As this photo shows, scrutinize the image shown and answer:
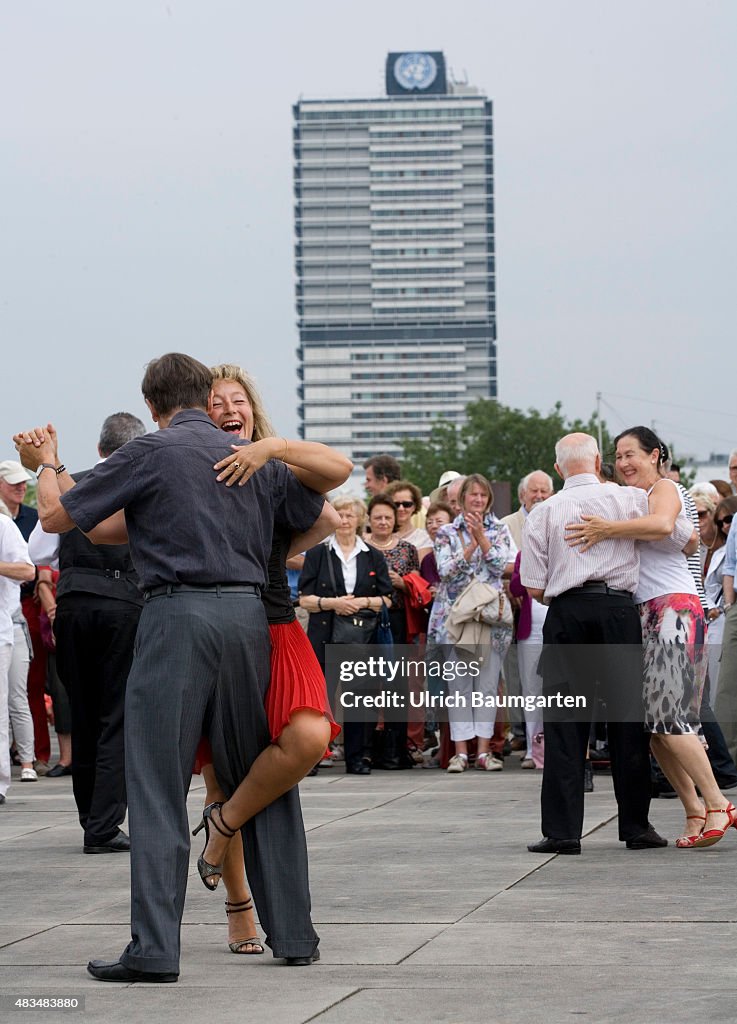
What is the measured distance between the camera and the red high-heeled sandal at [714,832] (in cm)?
819

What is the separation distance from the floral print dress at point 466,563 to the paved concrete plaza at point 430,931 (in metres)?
3.31

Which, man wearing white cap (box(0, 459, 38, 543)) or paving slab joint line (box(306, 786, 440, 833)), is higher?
man wearing white cap (box(0, 459, 38, 543))

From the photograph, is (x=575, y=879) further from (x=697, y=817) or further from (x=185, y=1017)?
(x=185, y=1017)

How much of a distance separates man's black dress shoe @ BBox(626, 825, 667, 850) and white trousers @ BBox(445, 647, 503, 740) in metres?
4.64

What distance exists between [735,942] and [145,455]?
255 cm

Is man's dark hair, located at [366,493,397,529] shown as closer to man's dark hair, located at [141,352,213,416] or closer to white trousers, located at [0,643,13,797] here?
white trousers, located at [0,643,13,797]

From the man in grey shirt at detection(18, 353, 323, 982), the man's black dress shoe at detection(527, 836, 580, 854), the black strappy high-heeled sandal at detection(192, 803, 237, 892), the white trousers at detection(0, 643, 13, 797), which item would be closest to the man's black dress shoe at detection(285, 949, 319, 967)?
the man in grey shirt at detection(18, 353, 323, 982)

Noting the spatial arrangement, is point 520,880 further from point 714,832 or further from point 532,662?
point 532,662

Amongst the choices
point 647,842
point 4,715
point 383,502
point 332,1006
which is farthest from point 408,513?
point 332,1006

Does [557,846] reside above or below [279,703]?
below

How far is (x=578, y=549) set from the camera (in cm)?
837

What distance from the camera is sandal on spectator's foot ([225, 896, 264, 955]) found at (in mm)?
5672

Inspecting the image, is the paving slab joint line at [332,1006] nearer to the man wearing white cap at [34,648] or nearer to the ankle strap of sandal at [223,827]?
the ankle strap of sandal at [223,827]

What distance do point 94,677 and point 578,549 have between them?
2640 millimetres
